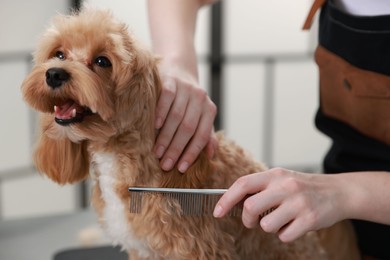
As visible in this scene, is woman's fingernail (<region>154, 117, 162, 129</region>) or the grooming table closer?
woman's fingernail (<region>154, 117, 162, 129</region>)

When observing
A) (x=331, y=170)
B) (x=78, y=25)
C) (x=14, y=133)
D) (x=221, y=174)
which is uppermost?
(x=78, y=25)

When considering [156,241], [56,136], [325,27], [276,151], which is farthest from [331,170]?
A: [276,151]

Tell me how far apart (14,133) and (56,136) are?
2139mm

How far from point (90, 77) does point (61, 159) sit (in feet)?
0.80

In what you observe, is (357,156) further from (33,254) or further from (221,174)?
(33,254)

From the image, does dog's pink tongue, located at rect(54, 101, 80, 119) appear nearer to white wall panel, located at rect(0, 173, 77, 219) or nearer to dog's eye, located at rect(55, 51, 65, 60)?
dog's eye, located at rect(55, 51, 65, 60)

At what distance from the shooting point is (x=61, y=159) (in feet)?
3.48

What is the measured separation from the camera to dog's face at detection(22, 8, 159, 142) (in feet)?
2.86

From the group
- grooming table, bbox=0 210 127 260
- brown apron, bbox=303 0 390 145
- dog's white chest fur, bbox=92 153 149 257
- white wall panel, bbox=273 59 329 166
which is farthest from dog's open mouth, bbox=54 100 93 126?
white wall panel, bbox=273 59 329 166

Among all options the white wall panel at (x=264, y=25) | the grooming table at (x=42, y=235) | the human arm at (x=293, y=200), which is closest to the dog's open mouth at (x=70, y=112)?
the human arm at (x=293, y=200)

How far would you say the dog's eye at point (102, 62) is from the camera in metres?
0.91

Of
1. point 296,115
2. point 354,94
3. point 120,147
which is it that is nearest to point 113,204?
point 120,147

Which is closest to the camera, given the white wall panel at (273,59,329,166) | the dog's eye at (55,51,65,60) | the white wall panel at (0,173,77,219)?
the dog's eye at (55,51,65,60)

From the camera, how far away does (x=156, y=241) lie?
3.28 ft
